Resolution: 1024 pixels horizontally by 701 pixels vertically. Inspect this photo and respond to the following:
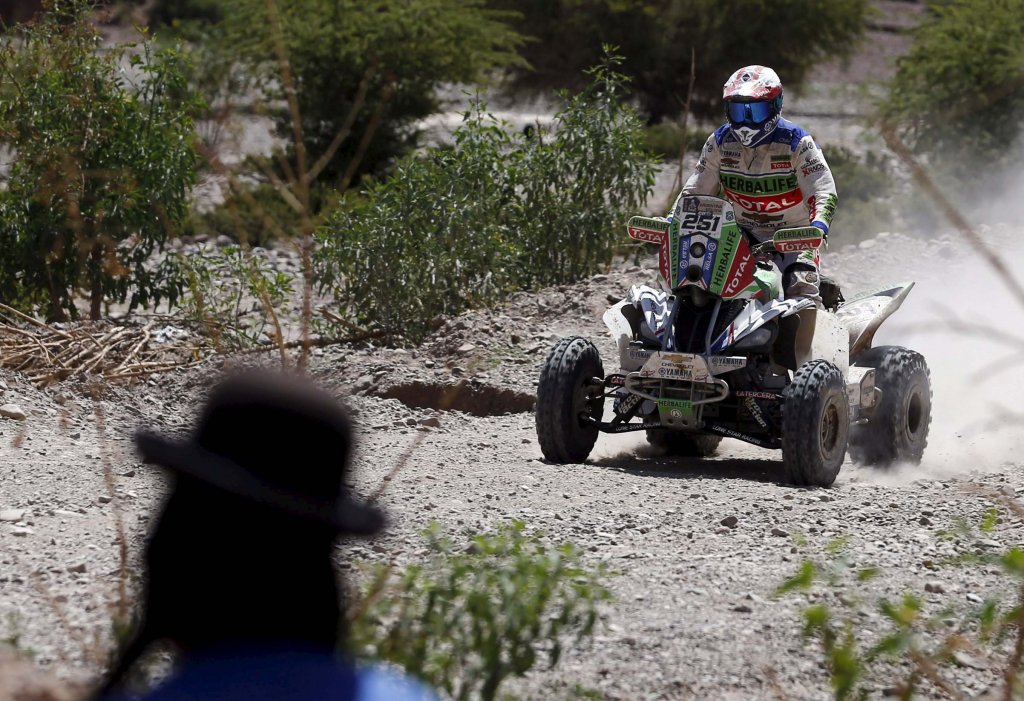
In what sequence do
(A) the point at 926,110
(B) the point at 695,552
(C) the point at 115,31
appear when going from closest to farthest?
(B) the point at 695,552, (A) the point at 926,110, (C) the point at 115,31

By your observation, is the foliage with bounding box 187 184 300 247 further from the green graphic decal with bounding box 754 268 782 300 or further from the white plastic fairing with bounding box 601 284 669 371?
the green graphic decal with bounding box 754 268 782 300

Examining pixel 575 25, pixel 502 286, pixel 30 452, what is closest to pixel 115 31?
pixel 575 25

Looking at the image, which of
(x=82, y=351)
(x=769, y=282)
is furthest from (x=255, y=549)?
(x=82, y=351)

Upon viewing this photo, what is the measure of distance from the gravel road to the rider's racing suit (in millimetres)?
846

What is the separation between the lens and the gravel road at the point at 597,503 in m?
4.67

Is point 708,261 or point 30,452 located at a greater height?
point 708,261

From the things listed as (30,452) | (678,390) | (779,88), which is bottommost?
(30,452)

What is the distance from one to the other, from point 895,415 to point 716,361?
153 centimetres

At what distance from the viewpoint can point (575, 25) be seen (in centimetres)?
3064

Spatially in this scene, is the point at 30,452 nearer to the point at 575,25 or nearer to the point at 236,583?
the point at 236,583

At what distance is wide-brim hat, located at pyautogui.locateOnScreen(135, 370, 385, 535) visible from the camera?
2955 millimetres

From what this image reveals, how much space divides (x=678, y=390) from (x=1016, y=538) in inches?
→ 79.7

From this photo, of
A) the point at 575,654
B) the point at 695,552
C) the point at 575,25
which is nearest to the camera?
the point at 575,654

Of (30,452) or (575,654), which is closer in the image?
(575,654)
